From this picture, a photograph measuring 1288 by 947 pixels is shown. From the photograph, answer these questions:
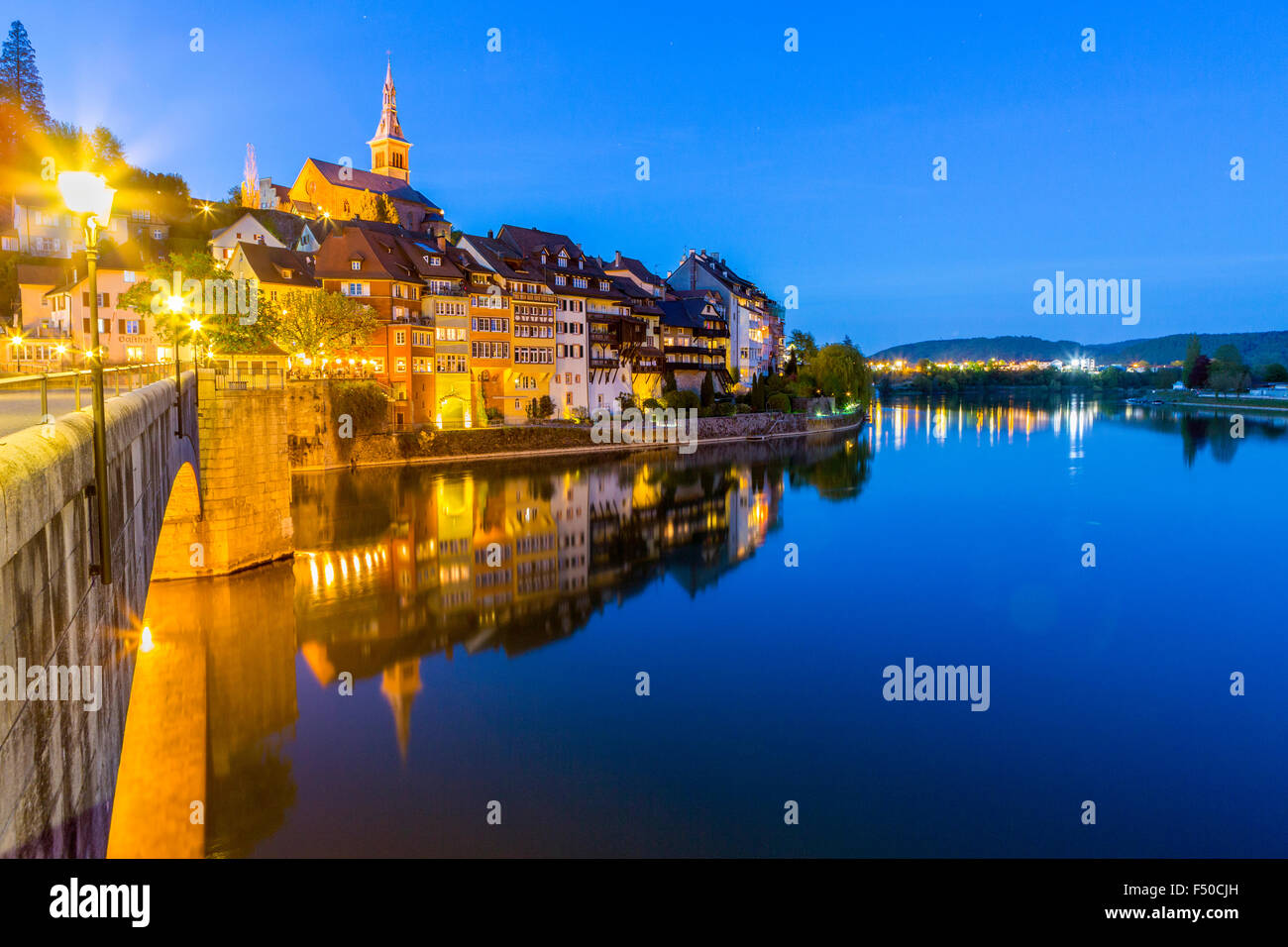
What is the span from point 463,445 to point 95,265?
49.8 metres

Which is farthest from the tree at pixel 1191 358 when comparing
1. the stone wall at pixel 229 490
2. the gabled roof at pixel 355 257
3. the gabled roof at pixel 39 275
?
the stone wall at pixel 229 490

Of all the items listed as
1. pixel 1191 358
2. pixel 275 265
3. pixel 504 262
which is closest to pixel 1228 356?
pixel 1191 358

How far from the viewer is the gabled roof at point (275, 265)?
165 feet

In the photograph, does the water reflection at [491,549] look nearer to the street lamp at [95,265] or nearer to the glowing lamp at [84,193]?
the street lamp at [95,265]

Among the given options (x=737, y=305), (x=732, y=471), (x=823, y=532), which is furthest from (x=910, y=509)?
(x=737, y=305)

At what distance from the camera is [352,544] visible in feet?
101

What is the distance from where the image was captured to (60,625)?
4801 millimetres

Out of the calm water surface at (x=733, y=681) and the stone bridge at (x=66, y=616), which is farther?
the calm water surface at (x=733, y=681)

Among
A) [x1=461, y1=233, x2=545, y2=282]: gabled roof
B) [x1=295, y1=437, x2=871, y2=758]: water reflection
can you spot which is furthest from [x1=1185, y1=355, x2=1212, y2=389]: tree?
[x1=461, y1=233, x2=545, y2=282]: gabled roof

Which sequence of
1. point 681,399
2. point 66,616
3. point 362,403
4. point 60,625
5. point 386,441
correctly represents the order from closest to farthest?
point 60,625, point 66,616, point 362,403, point 386,441, point 681,399

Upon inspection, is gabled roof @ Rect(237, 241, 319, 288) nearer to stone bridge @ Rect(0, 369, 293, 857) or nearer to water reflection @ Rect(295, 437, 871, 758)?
water reflection @ Rect(295, 437, 871, 758)

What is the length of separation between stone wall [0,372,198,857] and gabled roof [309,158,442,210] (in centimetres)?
9619

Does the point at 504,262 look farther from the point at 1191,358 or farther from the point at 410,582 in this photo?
the point at 1191,358

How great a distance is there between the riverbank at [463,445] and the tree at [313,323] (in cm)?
534
